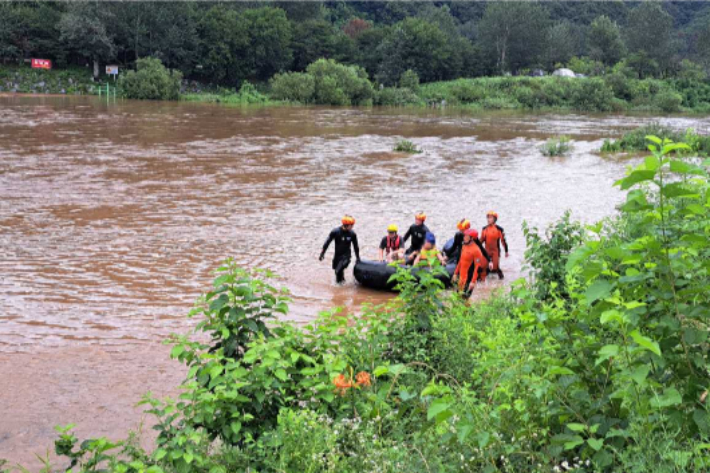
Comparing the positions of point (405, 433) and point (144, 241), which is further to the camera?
point (144, 241)

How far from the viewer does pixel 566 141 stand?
34.4 meters

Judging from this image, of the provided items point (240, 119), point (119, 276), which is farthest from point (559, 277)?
point (240, 119)

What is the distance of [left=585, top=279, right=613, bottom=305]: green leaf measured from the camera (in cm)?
401

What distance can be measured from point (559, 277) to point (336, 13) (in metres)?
124

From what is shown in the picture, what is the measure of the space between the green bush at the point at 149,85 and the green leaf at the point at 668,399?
6139 centimetres

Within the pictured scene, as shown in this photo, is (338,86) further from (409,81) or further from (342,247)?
(342,247)

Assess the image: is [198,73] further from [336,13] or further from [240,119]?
[336,13]

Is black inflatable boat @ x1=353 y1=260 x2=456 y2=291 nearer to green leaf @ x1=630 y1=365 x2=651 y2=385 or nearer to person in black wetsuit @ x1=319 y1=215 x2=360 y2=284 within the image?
person in black wetsuit @ x1=319 y1=215 x2=360 y2=284

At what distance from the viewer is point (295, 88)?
62.8 metres

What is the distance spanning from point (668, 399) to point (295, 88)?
2392 inches

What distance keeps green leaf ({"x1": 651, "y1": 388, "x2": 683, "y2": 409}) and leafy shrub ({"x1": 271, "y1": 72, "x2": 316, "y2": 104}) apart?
196 feet

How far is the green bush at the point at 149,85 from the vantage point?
6106 cm

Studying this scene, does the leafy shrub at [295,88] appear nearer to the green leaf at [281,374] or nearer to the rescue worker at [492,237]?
the rescue worker at [492,237]

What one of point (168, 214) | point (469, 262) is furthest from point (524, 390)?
point (168, 214)
